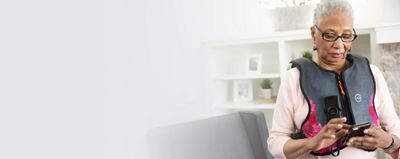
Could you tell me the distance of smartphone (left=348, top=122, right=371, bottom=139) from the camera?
4.39 feet

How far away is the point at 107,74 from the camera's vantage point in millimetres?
1481

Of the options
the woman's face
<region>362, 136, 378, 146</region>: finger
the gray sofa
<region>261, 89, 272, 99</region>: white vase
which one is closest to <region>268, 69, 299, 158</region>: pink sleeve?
the woman's face

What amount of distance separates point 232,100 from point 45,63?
1937 millimetres

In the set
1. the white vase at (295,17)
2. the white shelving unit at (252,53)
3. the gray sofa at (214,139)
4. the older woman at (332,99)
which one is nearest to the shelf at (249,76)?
the white shelving unit at (252,53)

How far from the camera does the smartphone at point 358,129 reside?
134 centimetres

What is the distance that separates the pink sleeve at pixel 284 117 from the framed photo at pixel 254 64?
1.19m

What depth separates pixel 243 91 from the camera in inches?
112

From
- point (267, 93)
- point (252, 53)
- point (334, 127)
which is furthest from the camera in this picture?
point (252, 53)

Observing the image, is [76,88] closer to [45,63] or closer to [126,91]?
[45,63]

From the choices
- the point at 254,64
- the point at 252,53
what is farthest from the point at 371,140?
the point at 252,53

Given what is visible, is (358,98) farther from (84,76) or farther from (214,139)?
(84,76)

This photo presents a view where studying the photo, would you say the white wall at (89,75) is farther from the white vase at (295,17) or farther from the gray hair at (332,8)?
the gray hair at (332,8)

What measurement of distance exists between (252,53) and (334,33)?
146 centimetres

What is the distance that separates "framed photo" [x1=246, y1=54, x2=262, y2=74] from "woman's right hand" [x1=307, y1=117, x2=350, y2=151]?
1371mm
